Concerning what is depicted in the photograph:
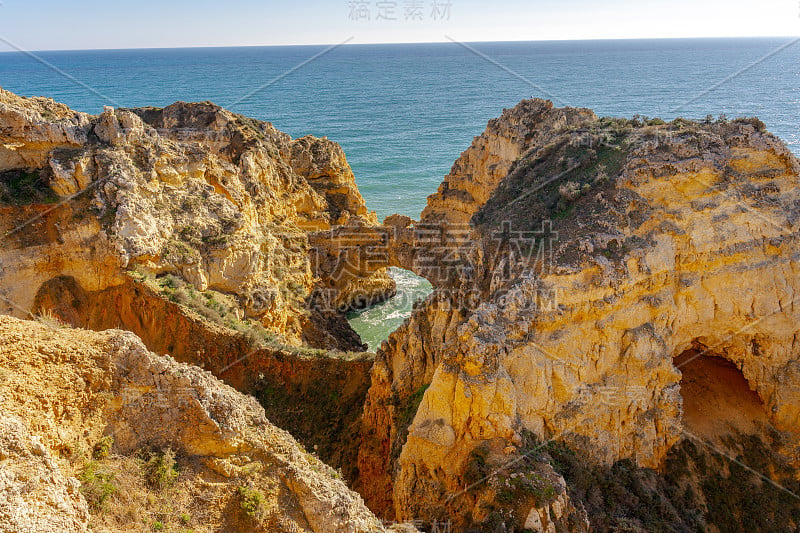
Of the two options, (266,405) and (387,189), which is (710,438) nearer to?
(266,405)

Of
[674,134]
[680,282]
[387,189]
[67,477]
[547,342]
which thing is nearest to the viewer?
[67,477]

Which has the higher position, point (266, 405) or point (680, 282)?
point (680, 282)

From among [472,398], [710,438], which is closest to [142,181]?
[472,398]

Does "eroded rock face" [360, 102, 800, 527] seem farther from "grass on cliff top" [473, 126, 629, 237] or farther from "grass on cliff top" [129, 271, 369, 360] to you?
"grass on cliff top" [129, 271, 369, 360]

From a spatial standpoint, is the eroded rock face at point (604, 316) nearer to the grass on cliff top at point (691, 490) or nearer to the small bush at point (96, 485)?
the grass on cliff top at point (691, 490)

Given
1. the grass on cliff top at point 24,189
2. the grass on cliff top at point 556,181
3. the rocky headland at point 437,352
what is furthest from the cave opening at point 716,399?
the grass on cliff top at point 24,189

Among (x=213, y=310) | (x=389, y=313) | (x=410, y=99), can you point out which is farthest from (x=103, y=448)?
(x=410, y=99)

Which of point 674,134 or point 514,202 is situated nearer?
point 674,134

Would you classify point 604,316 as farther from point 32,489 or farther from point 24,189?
point 24,189
